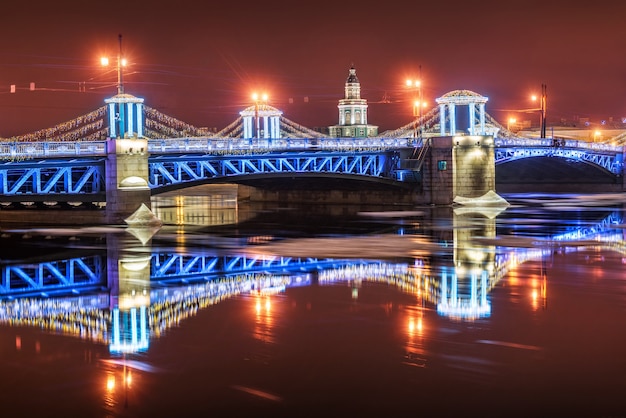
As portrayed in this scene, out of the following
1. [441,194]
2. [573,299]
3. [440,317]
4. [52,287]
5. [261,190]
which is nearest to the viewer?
[440,317]

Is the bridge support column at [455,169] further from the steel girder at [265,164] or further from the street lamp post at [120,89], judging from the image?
the street lamp post at [120,89]

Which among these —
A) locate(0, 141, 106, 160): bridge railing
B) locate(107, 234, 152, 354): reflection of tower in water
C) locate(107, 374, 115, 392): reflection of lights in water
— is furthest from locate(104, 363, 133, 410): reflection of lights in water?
locate(0, 141, 106, 160): bridge railing

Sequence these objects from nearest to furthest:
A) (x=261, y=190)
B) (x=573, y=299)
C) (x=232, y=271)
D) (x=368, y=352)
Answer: (x=368, y=352) < (x=573, y=299) < (x=232, y=271) < (x=261, y=190)

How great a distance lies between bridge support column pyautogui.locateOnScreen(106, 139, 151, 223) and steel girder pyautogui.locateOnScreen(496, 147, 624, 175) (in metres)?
33.9

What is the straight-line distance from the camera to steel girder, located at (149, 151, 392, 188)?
2151 inches

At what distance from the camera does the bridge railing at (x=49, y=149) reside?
4756 cm

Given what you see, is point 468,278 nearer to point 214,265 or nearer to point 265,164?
point 214,265

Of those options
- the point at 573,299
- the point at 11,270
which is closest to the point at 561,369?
the point at 573,299

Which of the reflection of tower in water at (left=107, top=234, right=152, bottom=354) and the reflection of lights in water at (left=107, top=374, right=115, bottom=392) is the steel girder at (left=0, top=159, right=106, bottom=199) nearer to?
the reflection of tower in water at (left=107, top=234, right=152, bottom=354)

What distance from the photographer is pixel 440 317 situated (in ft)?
68.1

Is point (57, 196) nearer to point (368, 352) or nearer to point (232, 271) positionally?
point (232, 271)

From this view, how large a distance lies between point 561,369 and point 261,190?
221ft

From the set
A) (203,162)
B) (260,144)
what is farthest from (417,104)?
(203,162)

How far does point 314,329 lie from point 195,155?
36.9m
